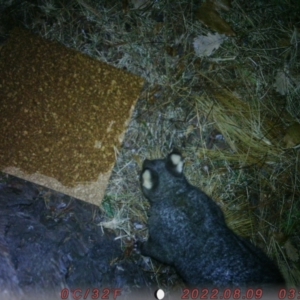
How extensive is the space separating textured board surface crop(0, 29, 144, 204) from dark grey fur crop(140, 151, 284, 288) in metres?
0.39

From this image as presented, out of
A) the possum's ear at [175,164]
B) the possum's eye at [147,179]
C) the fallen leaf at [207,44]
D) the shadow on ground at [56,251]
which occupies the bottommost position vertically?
the shadow on ground at [56,251]

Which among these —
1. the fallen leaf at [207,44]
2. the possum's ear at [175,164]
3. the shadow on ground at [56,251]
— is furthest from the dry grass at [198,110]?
the shadow on ground at [56,251]

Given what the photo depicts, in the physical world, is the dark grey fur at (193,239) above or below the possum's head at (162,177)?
below

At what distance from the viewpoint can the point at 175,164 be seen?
2346mm

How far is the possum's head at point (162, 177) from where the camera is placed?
2291 mm

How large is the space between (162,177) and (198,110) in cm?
59

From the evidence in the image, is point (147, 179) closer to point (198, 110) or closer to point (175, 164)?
point (175, 164)

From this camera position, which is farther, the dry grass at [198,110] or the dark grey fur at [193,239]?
the dry grass at [198,110]

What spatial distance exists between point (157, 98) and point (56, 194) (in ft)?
3.20

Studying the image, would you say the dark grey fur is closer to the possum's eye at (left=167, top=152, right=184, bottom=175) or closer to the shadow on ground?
the possum's eye at (left=167, top=152, right=184, bottom=175)

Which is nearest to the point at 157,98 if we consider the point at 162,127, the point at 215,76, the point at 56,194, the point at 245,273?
the point at 162,127

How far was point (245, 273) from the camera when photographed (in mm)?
2016

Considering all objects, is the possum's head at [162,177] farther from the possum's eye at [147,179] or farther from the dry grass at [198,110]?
the dry grass at [198,110]

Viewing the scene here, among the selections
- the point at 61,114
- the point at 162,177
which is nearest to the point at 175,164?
the point at 162,177
